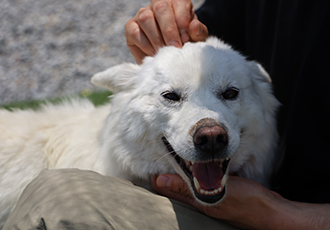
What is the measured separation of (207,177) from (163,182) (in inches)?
13.5

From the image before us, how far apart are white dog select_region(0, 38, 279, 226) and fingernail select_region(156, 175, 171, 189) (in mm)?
91

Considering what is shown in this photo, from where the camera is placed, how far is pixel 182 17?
2432 mm

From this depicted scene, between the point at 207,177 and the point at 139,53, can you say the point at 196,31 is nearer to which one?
the point at 139,53

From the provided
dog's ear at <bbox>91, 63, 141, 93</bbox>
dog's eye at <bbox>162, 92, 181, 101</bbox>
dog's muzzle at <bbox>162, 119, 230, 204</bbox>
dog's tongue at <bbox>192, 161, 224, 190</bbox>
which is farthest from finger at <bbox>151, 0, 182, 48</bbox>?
dog's tongue at <bbox>192, 161, 224, 190</bbox>

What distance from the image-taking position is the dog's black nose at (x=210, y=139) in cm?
174

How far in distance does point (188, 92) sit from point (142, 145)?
0.53 m

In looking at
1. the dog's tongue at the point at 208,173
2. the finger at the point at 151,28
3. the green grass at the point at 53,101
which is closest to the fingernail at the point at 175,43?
the finger at the point at 151,28

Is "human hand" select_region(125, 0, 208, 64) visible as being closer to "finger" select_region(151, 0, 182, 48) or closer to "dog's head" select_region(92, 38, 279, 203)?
"finger" select_region(151, 0, 182, 48)

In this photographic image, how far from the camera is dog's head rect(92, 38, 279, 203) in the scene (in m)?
1.85

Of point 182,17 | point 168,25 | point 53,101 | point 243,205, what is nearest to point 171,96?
point 168,25

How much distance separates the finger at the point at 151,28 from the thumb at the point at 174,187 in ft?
3.49

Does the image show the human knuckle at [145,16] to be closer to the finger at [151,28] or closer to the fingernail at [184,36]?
the finger at [151,28]

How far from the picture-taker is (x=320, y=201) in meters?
2.11

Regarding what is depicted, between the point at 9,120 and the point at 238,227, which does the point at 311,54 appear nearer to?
the point at 238,227
